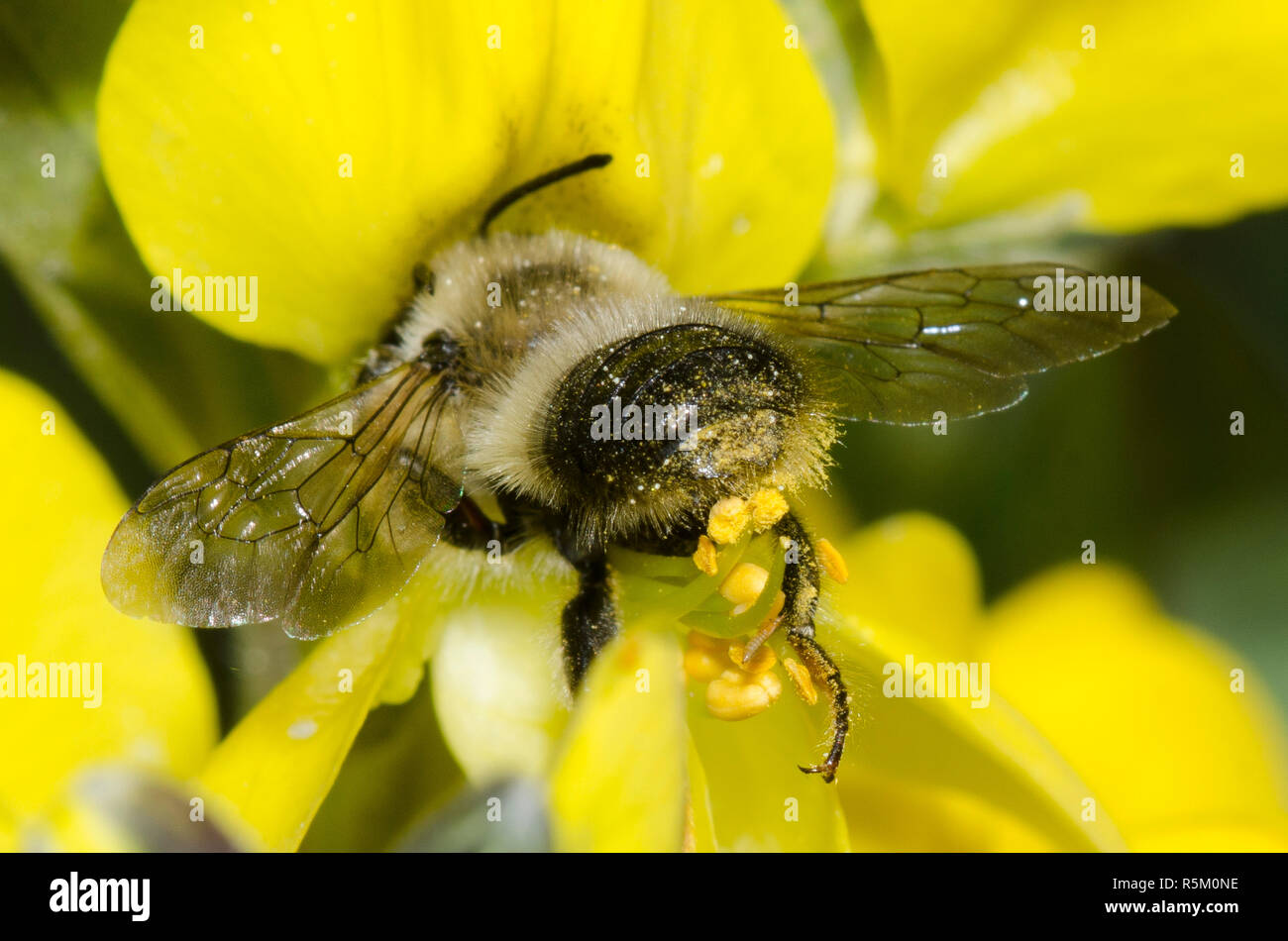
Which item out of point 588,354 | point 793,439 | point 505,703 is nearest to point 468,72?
point 588,354

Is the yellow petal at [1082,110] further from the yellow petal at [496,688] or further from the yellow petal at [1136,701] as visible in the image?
the yellow petal at [496,688]

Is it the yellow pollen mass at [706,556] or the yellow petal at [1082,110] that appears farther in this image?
the yellow petal at [1082,110]

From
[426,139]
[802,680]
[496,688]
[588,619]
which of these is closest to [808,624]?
[802,680]

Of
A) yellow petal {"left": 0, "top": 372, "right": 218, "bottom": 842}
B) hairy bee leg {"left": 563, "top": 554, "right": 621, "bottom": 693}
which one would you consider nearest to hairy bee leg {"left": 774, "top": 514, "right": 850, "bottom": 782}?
hairy bee leg {"left": 563, "top": 554, "right": 621, "bottom": 693}

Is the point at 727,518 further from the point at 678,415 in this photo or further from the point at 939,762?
the point at 939,762

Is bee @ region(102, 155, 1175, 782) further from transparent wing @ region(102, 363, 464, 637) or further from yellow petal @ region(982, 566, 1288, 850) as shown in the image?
yellow petal @ region(982, 566, 1288, 850)

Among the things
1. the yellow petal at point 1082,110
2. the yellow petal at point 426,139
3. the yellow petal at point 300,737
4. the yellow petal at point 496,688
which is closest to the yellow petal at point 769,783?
the yellow petal at point 496,688
